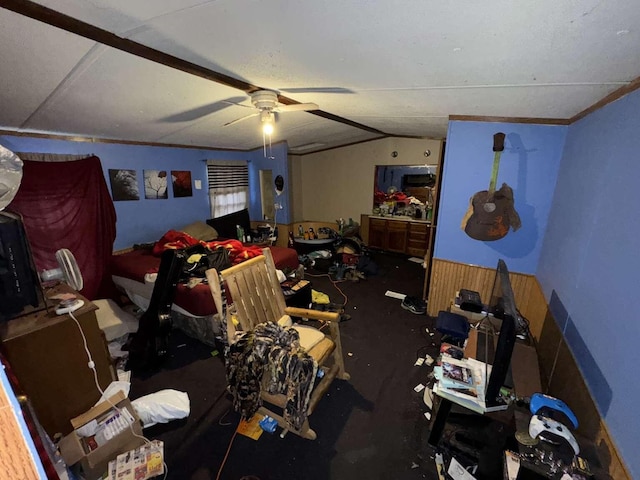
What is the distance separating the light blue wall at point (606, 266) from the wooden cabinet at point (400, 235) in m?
3.50

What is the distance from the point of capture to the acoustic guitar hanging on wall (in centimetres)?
293

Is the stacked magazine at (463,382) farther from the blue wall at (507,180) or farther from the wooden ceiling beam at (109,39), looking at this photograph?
the wooden ceiling beam at (109,39)

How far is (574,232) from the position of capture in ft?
6.93

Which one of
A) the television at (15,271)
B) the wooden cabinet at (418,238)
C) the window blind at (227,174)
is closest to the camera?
the television at (15,271)

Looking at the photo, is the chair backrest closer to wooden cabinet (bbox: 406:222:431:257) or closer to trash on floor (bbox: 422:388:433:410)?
trash on floor (bbox: 422:388:433:410)

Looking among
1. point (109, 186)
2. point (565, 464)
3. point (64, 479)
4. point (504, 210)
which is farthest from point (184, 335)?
point (504, 210)

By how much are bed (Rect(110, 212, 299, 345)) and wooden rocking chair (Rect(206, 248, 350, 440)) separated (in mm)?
701

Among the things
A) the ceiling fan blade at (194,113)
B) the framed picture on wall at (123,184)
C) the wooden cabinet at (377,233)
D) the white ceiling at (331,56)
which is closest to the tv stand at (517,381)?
the white ceiling at (331,56)

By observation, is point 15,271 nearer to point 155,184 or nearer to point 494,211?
point 155,184

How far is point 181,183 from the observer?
475 centimetres

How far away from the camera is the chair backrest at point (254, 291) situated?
91.4 inches

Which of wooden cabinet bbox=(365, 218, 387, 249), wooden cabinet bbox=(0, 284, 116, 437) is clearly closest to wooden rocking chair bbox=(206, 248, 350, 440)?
wooden cabinet bbox=(0, 284, 116, 437)

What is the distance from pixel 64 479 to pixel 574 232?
137 inches

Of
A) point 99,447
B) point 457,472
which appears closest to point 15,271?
point 99,447
